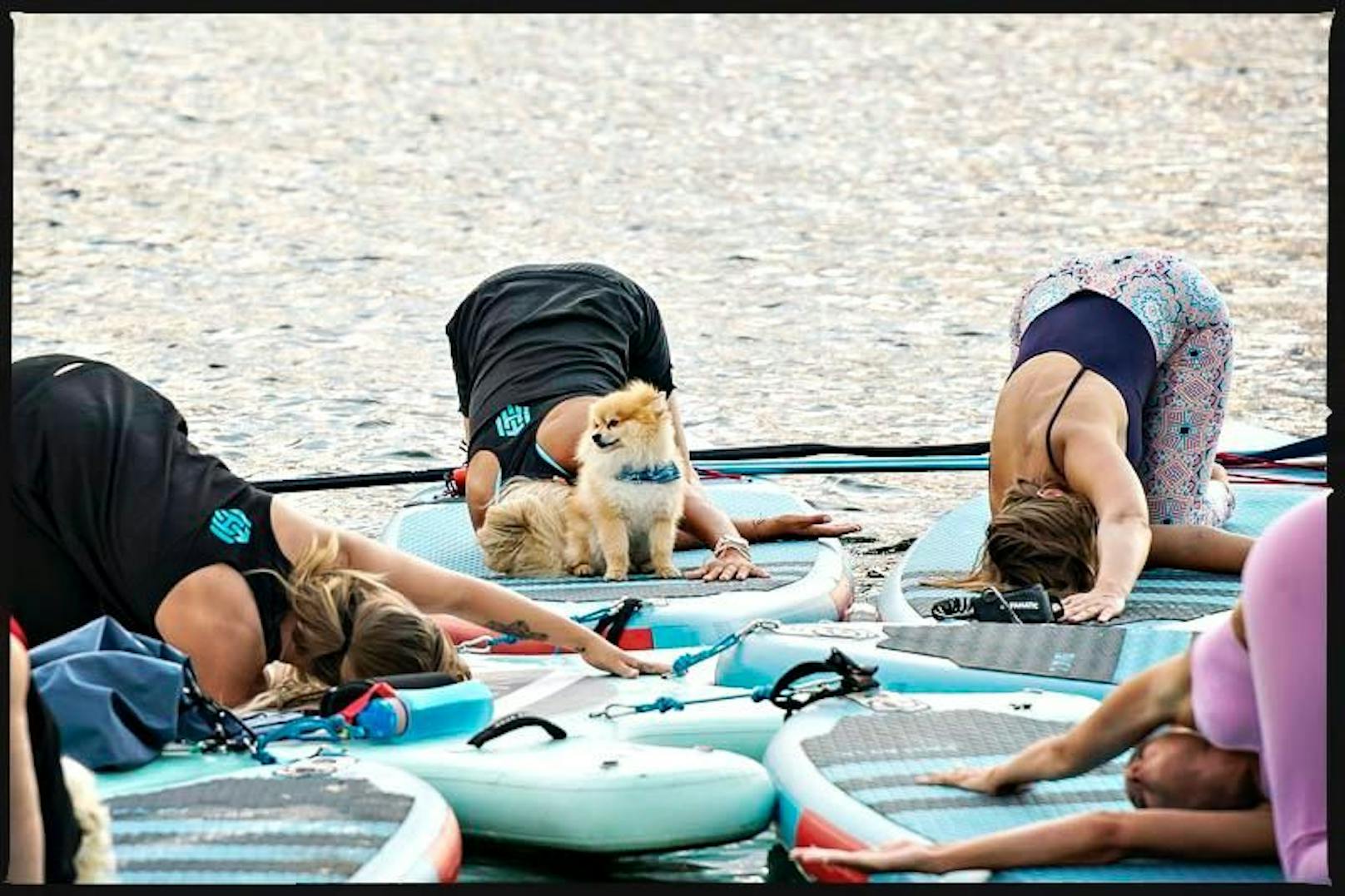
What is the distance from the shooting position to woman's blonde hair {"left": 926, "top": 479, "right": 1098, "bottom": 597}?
626 cm

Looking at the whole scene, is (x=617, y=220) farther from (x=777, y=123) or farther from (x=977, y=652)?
(x=977, y=652)

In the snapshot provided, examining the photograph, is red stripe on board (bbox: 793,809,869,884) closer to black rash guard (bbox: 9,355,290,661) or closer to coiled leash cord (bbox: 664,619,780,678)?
coiled leash cord (bbox: 664,619,780,678)

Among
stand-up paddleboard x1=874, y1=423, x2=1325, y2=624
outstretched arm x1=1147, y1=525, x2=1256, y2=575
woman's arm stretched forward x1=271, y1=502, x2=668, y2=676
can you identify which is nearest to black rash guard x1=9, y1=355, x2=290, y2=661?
woman's arm stretched forward x1=271, y1=502, x2=668, y2=676

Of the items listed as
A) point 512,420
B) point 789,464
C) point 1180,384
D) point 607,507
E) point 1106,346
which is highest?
point 1106,346

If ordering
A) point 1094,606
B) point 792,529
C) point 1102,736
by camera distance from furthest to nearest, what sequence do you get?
point 792,529
point 1094,606
point 1102,736

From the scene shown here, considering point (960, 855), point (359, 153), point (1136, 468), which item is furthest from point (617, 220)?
point (960, 855)

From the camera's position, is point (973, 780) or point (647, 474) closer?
point (973, 780)

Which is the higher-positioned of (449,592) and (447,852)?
(449,592)

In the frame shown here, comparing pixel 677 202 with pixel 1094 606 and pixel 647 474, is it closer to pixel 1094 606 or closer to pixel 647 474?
pixel 647 474

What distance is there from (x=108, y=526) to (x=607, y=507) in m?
1.66

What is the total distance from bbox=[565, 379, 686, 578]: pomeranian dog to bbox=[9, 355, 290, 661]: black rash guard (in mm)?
1296

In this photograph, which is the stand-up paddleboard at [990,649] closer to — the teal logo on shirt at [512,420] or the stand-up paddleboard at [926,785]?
the stand-up paddleboard at [926,785]

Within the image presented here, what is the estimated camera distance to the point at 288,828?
4555 mm

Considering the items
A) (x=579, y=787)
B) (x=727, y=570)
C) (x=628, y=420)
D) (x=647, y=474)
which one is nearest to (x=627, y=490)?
(x=647, y=474)
